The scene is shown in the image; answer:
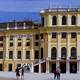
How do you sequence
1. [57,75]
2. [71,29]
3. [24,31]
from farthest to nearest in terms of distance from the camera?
[24,31] < [71,29] < [57,75]

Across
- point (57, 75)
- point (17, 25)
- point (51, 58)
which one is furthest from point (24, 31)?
point (57, 75)

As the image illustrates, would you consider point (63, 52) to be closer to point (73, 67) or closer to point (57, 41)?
point (57, 41)

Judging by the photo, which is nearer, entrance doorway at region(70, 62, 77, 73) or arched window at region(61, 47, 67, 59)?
entrance doorway at region(70, 62, 77, 73)

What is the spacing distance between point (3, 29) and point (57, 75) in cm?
4184

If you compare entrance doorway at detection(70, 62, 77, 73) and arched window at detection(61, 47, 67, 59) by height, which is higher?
arched window at detection(61, 47, 67, 59)

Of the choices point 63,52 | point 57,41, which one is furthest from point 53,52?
point 57,41

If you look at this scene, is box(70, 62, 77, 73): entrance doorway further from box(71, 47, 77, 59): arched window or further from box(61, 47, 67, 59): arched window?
box(61, 47, 67, 59): arched window

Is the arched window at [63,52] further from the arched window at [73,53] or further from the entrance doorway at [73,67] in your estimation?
the entrance doorway at [73,67]

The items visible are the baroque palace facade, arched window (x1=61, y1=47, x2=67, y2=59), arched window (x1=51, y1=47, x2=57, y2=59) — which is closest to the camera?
the baroque palace facade

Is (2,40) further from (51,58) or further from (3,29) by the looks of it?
(51,58)

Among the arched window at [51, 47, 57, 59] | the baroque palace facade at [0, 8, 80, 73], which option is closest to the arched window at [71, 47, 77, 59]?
the baroque palace facade at [0, 8, 80, 73]

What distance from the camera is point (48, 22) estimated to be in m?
80.9

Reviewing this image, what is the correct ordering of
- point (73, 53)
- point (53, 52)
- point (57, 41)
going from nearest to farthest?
point (73, 53) < point (57, 41) < point (53, 52)

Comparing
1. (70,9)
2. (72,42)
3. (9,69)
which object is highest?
(70,9)
